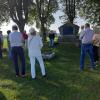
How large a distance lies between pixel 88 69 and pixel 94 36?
1773 millimetres

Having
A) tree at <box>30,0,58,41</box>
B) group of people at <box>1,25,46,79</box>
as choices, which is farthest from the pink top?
tree at <box>30,0,58,41</box>

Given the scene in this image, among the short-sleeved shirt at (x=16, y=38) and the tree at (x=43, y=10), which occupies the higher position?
the tree at (x=43, y=10)

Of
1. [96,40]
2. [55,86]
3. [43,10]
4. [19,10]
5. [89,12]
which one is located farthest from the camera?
[43,10]

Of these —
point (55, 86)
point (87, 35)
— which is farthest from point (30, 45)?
point (87, 35)

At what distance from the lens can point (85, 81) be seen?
14.5 m

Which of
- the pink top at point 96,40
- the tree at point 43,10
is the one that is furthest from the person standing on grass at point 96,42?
the tree at point 43,10

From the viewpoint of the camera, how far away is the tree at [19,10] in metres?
40.1

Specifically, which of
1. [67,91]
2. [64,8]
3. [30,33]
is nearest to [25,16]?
[64,8]

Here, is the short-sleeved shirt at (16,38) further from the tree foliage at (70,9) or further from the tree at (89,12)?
the tree foliage at (70,9)

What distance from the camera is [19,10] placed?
4031 centimetres

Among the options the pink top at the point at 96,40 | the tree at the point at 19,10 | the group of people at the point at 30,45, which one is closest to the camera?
the group of people at the point at 30,45

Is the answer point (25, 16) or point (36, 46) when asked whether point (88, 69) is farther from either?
point (25, 16)

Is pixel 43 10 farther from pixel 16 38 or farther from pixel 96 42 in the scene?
pixel 16 38

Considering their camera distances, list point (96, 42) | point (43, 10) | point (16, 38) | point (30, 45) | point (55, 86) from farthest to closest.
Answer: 1. point (43, 10)
2. point (96, 42)
3. point (16, 38)
4. point (30, 45)
5. point (55, 86)
